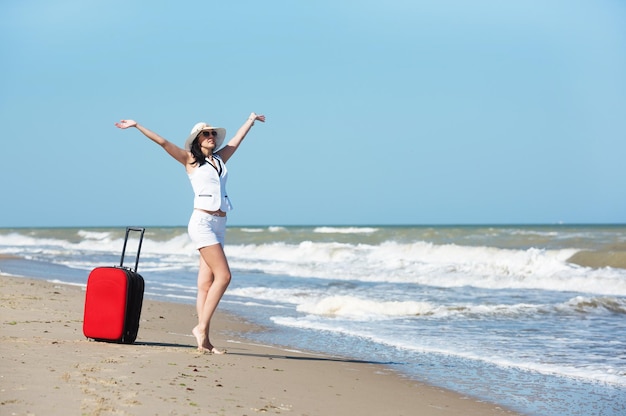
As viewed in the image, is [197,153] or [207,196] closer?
[207,196]

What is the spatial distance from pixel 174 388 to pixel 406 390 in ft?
6.14

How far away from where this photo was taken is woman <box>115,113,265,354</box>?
588cm

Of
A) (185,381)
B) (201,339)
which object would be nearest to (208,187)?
(201,339)

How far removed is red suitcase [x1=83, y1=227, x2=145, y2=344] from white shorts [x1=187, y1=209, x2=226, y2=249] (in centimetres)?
48

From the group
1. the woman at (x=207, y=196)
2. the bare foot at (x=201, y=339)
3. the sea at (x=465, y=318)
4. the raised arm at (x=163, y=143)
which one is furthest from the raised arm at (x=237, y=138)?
the sea at (x=465, y=318)

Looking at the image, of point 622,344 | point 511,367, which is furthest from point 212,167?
point 622,344

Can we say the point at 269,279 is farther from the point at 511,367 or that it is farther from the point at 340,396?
the point at 340,396

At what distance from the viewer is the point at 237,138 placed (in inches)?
246

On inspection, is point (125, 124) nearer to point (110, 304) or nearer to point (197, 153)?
point (197, 153)

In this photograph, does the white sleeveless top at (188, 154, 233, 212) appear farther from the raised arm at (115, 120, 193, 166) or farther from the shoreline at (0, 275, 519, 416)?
the shoreline at (0, 275, 519, 416)

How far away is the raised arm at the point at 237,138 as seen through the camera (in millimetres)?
6160

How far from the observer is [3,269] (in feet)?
62.0

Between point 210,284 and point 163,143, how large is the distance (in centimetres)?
120

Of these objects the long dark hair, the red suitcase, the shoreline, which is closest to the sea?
the shoreline
